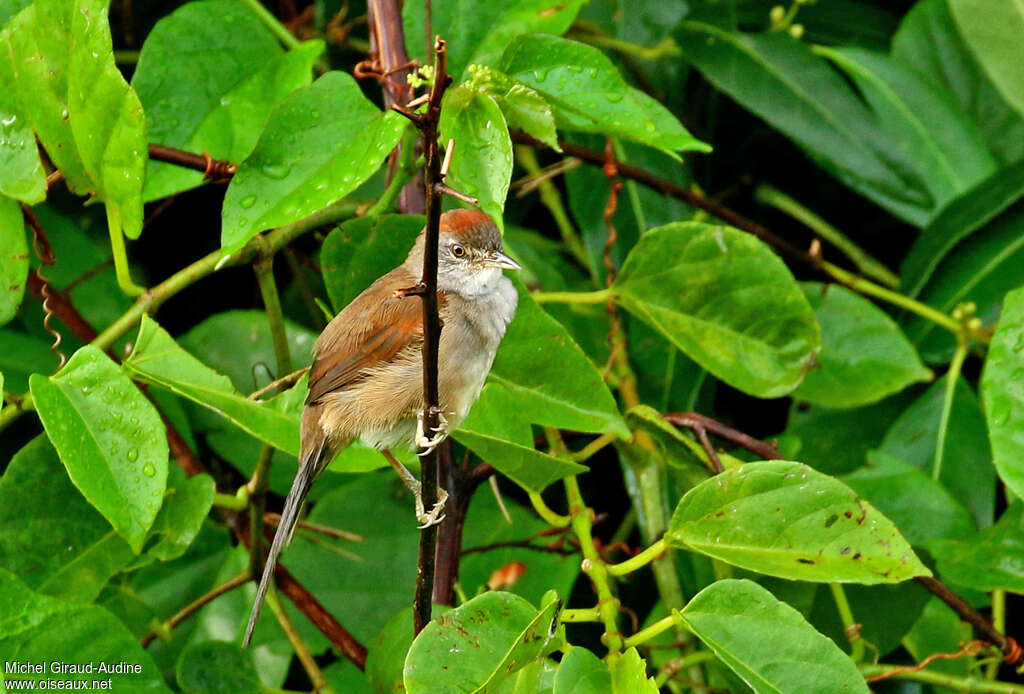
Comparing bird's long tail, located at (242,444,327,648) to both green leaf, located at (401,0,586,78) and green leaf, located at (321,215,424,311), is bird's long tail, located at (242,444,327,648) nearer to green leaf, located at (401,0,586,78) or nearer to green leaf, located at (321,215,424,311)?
green leaf, located at (321,215,424,311)

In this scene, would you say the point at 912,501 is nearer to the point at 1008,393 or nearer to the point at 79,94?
the point at 1008,393

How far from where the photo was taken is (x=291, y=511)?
263 centimetres

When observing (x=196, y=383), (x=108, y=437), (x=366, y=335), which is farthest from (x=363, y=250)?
(x=108, y=437)

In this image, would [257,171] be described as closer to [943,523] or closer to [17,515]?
[17,515]

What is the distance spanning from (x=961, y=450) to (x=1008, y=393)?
711 millimetres

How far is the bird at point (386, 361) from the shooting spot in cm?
263

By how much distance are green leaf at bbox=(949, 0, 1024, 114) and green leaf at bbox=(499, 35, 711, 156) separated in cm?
160

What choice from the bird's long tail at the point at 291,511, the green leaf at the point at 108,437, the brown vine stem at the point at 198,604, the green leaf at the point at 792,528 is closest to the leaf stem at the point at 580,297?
the bird's long tail at the point at 291,511

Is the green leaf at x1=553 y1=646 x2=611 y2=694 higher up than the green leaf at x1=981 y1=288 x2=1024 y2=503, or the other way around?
the green leaf at x1=981 y1=288 x2=1024 y2=503

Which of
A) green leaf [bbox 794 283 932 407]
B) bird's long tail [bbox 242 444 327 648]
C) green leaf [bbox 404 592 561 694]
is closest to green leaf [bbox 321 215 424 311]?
bird's long tail [bbox 242 444 327 648]

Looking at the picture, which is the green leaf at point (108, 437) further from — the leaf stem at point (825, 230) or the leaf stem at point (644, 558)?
the leaf stem at point (825, 230)

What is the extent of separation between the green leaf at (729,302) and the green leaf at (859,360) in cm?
22

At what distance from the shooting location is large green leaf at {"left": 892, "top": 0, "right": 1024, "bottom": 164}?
3818 mm

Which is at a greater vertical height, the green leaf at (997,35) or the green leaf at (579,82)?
the green leaf at (579,82)
